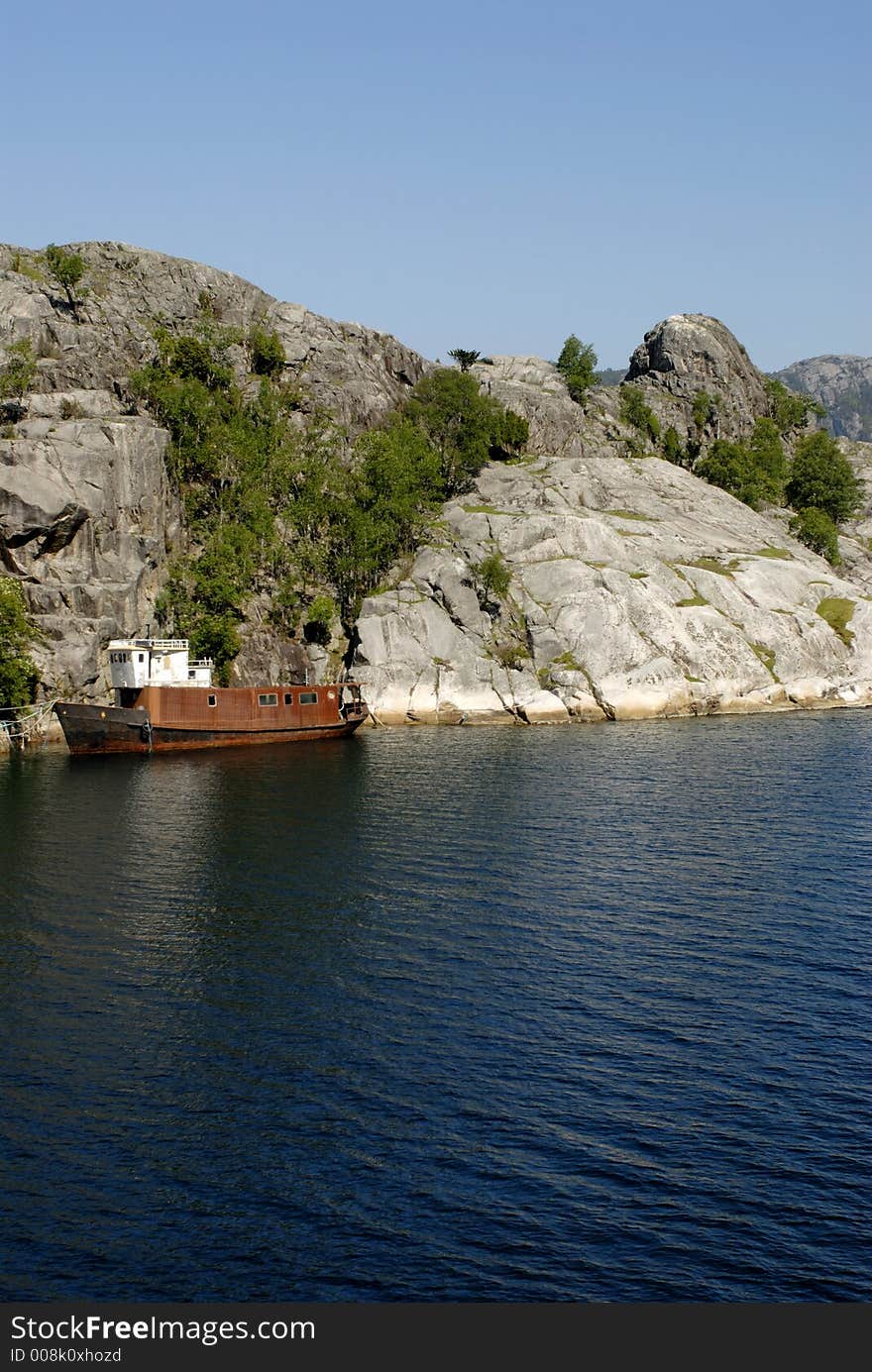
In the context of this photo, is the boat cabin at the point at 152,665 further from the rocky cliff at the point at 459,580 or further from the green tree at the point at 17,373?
the green tree at the point at 17,373

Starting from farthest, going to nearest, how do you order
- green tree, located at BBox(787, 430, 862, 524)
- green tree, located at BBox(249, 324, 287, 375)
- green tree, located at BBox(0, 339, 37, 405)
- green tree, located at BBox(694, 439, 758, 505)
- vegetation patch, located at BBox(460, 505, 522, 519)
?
1. green tree, located at BBox(787, 430, 862, 524)
2. green tree, located at BBox(694, 439, 758, 505)
3. green tree, located at BBox(249, 324, 287, 375)
4. vegetation patch, located at BBox(460, 505, 522, 519)
5. green tree, located at BBox(0, 339, 37, 405)

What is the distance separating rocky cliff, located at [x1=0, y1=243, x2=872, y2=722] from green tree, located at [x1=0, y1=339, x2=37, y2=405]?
1.74 metres

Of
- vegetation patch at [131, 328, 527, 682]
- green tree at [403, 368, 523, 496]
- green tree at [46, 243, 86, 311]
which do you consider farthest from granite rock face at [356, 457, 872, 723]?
green tree at [46, 243, 86, 311]

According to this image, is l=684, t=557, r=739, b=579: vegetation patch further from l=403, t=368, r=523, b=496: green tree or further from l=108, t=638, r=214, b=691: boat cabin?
l=108, t=638, r=214, b=691: boat cabin

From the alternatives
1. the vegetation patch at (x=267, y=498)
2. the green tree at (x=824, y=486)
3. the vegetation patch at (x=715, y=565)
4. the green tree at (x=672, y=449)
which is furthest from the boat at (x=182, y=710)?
the green tree at (x=824, y=486)

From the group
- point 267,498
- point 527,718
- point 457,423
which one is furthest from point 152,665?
point 457,423

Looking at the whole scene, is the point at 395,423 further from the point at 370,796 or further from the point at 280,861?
the point at 280,861

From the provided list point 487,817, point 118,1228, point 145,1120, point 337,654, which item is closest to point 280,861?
point 487,817

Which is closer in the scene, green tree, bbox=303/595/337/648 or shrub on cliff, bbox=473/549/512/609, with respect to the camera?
shrub on cliff, bbox=473/549/512/609

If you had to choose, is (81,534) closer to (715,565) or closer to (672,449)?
(715,565)

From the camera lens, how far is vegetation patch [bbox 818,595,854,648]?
13975cm

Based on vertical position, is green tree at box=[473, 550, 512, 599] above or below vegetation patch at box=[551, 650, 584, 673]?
above

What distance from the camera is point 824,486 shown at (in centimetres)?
19088

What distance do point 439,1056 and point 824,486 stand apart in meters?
173
